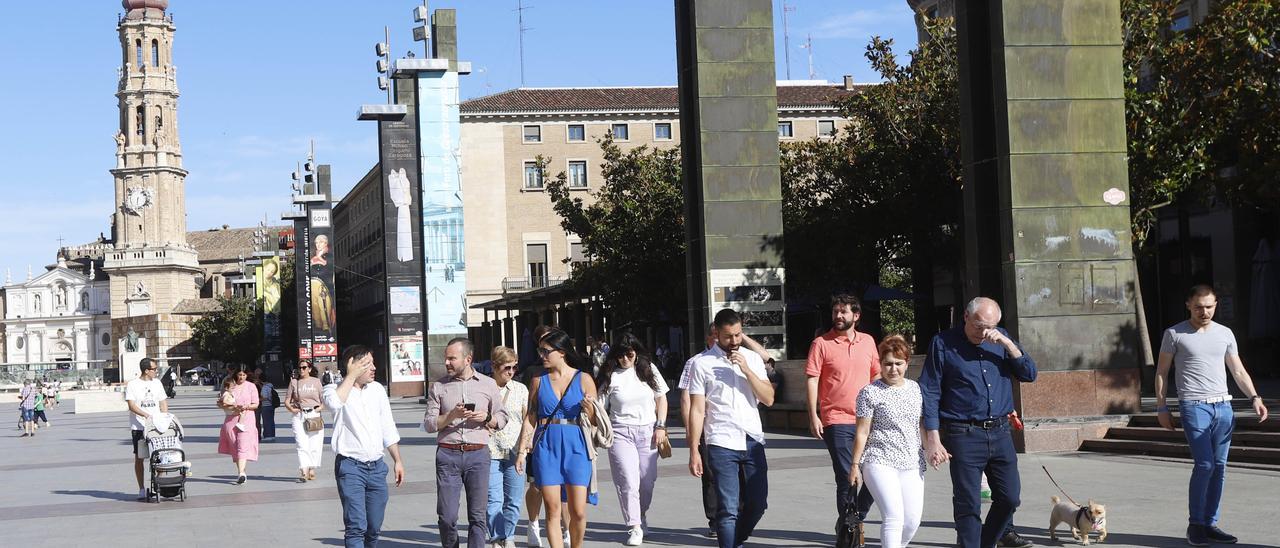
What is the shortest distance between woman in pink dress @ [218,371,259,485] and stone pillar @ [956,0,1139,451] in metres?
8.85

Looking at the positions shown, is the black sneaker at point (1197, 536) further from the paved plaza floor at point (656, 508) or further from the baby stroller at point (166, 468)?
the baby stroller at point (166, 468)

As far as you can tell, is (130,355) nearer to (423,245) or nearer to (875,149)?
(423,245)

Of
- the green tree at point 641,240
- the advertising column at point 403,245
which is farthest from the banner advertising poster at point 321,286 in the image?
the green tree at point 641,240

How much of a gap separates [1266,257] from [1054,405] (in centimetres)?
1377

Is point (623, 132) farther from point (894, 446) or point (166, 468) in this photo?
point (894, 446)

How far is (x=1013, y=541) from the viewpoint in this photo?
30.7ft

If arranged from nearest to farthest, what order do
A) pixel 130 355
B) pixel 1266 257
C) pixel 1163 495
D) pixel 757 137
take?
1. pixel 1163 495
2. pixel 757 137
3. pixel 1266 257
4. pixel 130 355

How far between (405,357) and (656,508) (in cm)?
3044

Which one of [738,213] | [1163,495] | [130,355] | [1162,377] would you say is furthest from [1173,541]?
[130,355]

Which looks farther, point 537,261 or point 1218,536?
point 537,261

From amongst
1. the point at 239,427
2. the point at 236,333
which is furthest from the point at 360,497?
the point at 236,333

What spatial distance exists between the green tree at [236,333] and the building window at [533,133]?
28988 mm

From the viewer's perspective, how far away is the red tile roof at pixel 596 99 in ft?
264

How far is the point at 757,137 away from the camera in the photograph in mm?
→ 22109
